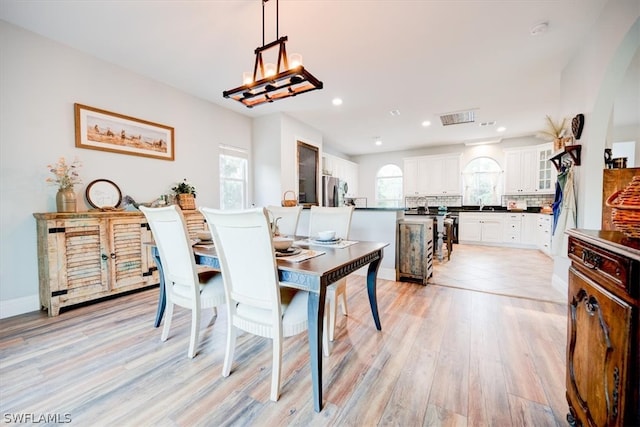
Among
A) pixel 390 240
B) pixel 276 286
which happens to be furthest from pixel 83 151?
pixel 390 240

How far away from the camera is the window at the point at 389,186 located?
26.1ft


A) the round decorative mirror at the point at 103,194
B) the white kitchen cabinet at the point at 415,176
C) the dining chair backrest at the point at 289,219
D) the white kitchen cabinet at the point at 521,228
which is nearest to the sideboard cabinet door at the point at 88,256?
the round decorative mirror at the point at 103,194

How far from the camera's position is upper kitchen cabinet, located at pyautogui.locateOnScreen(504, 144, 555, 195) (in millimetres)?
5879

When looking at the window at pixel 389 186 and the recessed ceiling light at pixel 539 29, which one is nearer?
the recessed ceiling light at pixel 539 29

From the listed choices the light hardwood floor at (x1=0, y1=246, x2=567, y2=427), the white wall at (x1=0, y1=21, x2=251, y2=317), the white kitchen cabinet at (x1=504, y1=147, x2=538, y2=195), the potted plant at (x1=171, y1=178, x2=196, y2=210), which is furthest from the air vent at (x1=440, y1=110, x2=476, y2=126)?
the white wall at (x1=0, y1=21, x2=251, y2=317)

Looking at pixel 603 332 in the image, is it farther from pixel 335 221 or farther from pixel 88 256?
pixel 88 256

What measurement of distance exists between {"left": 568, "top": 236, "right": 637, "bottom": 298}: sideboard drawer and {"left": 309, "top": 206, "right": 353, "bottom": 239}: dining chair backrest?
1.60 metres

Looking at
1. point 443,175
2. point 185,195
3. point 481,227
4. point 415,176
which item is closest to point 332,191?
point 415,176

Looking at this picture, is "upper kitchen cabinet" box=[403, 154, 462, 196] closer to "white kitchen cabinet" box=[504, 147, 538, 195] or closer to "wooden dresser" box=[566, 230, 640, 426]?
"white kitchen cabinet" box=[504, 147, 538, 195]

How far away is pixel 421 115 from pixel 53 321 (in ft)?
18.3

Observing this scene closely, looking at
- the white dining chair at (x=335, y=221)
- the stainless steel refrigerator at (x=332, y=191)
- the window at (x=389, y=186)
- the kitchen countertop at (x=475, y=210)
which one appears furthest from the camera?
the window at (x=389, y=186)

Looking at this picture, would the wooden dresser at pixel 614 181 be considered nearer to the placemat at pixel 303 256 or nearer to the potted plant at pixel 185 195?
the placemat at pixel 303 256

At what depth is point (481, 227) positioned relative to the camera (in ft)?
21.0

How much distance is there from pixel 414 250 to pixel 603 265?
2.59 m
